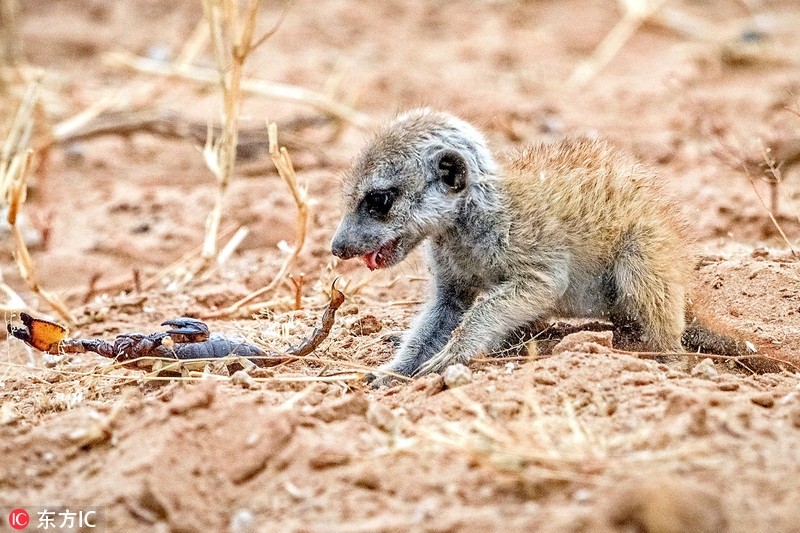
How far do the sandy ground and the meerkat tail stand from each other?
98 millimetres

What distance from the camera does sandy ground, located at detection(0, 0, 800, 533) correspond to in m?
2.90

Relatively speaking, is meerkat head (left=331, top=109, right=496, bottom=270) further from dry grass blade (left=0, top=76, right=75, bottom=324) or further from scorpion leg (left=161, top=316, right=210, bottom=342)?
dry grass blade (left=0, top=76, right=75, bottom=324)

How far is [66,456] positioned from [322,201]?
12.6 feet

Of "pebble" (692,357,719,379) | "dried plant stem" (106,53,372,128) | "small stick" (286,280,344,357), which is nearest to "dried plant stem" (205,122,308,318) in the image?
"small stick" (286,280,344,357)

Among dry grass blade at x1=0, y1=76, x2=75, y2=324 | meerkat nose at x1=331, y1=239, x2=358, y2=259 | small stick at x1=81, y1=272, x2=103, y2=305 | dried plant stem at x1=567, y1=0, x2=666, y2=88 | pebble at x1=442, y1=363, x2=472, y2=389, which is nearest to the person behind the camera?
pebble at x1=442, y1=363, x2=472, y2=389

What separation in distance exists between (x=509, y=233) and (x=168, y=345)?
1553 millimetres

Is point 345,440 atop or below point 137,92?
below

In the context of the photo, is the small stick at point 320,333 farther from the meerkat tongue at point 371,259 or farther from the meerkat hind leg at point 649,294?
the meerkat hind leg at point 649,294

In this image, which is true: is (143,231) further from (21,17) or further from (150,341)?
(21,17)

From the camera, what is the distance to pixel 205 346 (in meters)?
4.27

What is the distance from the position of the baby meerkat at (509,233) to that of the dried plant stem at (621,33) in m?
6.75

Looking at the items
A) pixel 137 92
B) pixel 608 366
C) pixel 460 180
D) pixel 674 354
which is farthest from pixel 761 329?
pixel 137 92
